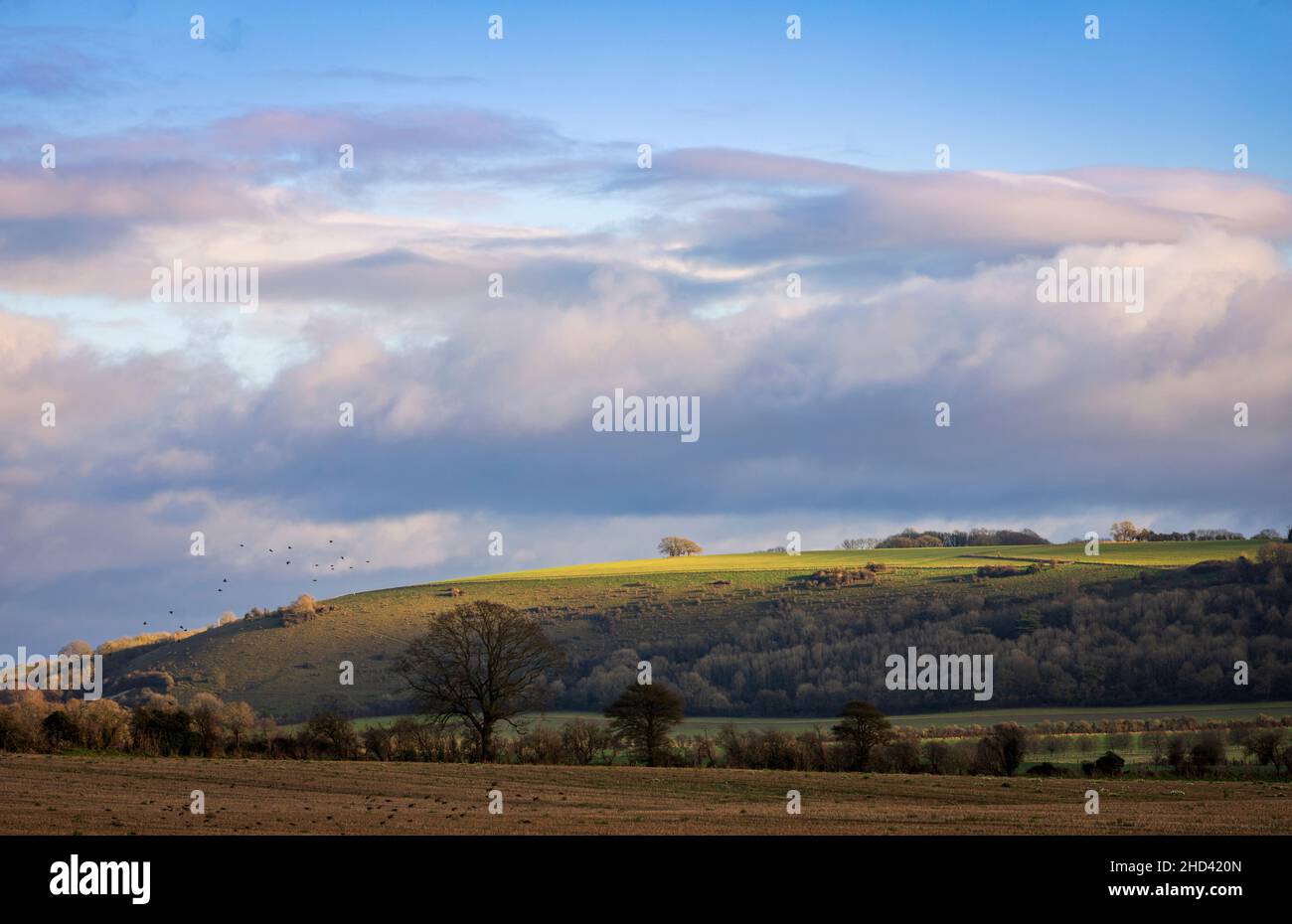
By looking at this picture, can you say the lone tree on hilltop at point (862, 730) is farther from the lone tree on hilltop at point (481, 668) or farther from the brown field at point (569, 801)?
the lone tree on hilltop at point (481, 668)

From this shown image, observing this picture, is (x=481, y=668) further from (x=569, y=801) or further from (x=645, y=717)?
(x=569, y=801)

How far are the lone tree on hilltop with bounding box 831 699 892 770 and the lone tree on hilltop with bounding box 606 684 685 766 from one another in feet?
29.7

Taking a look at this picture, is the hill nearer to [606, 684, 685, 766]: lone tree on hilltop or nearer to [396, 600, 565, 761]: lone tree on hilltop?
[396, 600, 565, 761]: lone tree on hilltop

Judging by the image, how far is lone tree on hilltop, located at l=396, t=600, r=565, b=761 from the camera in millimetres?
77938

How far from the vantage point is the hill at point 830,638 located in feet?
480

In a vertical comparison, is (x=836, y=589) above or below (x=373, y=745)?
above

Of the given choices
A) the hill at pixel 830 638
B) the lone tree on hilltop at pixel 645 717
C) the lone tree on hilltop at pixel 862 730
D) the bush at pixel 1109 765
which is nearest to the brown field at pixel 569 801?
the bush at pixel 1109 765

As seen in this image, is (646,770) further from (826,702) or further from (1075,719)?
(826,702)

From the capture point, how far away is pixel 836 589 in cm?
18688

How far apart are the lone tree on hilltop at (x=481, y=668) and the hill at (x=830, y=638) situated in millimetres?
63615

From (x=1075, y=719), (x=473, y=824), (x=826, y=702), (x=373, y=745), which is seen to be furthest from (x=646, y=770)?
(x=826, y=702)

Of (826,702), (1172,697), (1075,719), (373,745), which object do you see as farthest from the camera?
(826,702)
